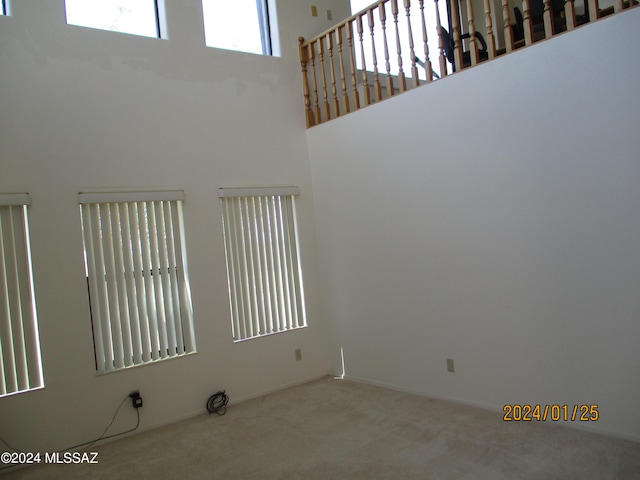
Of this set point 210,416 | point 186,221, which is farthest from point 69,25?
point 210,416

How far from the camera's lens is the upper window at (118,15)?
13.6ft

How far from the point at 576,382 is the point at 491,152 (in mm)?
1648

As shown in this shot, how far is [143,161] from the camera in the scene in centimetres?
428

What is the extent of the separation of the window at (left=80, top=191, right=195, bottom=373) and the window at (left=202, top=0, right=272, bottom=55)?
1643mm

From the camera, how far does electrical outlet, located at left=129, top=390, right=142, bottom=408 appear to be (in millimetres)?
4074

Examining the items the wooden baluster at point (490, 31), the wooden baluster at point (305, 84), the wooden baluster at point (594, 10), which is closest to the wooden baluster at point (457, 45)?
the wooden baluster at point (490, 31)

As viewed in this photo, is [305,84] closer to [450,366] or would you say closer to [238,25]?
[238,25]

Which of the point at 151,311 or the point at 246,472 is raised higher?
the point at 151,311

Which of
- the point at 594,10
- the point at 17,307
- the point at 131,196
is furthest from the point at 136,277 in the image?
the point at 594,10

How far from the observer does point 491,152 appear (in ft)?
12.2

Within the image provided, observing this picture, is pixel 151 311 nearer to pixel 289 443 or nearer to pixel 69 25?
pixel 289 443

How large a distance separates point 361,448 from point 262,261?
81.8 inches

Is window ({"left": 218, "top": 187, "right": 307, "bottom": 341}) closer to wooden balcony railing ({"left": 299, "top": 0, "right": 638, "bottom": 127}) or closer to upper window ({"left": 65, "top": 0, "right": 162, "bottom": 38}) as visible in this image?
wooden balcony railing ({"left": 299, "top": 0, "right": 638, "bottom": 127})

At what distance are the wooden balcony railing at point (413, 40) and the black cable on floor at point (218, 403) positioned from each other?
9.04 ft
